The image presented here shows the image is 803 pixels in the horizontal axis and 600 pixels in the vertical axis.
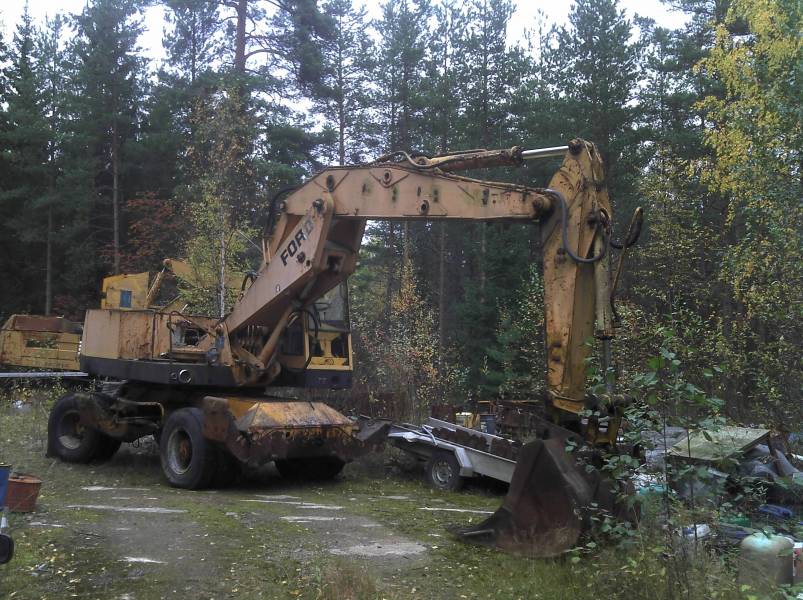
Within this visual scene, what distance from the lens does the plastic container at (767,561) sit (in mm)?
4738

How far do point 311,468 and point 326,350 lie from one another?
1.67 metres

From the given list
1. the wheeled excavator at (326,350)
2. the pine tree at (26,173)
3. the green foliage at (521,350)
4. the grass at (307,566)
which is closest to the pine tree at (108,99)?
the pine tree at (26,173)

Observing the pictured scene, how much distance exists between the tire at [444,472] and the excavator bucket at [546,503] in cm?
331

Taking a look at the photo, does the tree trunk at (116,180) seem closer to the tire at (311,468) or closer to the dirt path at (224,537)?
the dirt path at (224,537)

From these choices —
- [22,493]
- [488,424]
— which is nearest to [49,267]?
[488,424]

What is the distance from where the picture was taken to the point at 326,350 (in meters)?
10.6

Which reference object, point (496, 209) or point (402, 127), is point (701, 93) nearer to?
point (402, 127)

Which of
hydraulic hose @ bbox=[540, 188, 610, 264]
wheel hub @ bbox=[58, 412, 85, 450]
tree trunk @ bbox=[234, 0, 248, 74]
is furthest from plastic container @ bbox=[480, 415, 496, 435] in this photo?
tree trunk @ bbox=[234, 0, 248, 74]

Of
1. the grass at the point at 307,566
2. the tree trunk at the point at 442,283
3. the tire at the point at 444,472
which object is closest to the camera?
the grass at the point at 307,566

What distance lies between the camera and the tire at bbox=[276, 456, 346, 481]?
407 inches

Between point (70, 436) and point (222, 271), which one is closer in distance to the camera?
point (70, 436)

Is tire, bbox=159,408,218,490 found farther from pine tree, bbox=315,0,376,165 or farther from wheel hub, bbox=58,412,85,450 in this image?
pine tree, bbox=315,0,376,165

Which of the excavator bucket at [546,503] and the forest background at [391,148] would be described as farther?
the forest background at [391,148]

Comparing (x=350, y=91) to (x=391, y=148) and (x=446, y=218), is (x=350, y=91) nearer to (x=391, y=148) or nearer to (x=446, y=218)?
(x=391, y=148)
